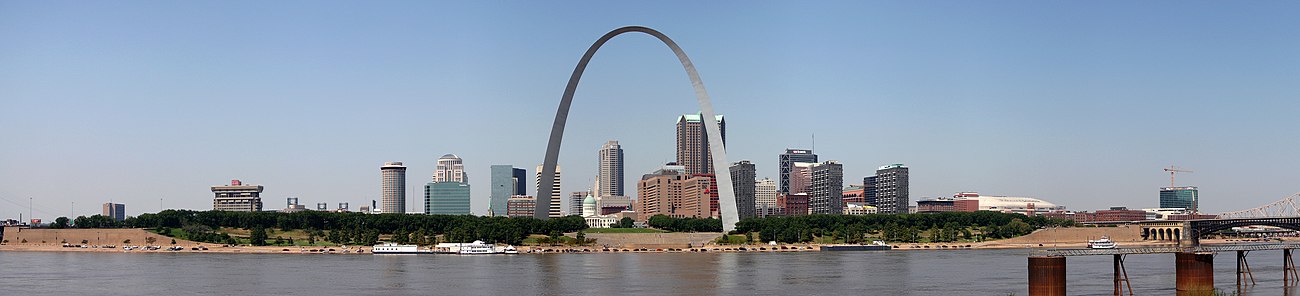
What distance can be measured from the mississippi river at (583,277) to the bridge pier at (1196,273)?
3427 mm

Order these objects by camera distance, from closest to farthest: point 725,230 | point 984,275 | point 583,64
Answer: point 984,275, point 583,64, point 725,230

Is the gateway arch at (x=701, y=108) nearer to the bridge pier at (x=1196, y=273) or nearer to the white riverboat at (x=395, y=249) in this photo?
the white riverboat at (x=395, y=249)

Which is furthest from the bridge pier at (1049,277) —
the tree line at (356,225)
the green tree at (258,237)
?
the green tree at (258,237)

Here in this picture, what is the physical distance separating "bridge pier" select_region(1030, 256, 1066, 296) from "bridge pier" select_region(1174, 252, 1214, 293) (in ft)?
25.3

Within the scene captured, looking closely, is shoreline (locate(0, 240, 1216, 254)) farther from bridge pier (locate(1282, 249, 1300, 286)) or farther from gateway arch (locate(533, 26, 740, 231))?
bridge pier (locate(1282, 249, 1300, 286))

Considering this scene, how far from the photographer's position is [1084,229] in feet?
448

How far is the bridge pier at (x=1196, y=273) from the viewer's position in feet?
153

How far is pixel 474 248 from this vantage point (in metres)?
103

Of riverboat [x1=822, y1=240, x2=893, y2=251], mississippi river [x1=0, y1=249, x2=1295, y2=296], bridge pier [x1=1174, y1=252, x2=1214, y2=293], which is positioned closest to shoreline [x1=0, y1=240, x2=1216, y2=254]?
riverboat [x1=822, y1=240, x2=893, y2=251]

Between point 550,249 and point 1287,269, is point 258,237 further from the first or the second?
point 1287,269

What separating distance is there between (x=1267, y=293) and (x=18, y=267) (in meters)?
71.2

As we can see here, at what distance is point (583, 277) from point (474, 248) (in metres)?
39.3

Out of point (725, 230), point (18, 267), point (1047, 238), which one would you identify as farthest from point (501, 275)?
point (1047, 238)

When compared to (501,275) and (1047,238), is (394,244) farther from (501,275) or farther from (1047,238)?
(1047,238)
